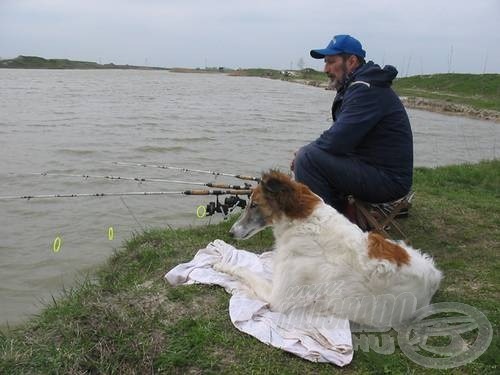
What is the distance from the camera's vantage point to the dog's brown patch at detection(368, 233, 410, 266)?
4.77 m

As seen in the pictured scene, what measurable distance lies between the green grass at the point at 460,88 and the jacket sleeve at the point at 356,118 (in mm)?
37506

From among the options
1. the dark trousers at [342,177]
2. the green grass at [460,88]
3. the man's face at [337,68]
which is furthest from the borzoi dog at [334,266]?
the green grass at [460,88]

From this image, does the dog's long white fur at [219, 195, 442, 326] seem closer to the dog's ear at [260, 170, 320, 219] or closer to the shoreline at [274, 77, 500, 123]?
the dog's ear at [260, 170, 320, 219]

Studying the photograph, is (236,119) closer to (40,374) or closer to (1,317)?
(1,317)

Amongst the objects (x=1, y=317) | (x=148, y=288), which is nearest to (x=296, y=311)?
(x=148, y=288)

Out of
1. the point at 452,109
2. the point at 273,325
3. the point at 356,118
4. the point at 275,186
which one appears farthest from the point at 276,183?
the point at 452,109

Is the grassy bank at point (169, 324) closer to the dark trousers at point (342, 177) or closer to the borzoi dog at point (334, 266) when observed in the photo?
the borzoi dog at point (334, 266)

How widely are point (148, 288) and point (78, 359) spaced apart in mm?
1630

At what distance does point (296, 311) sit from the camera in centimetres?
513

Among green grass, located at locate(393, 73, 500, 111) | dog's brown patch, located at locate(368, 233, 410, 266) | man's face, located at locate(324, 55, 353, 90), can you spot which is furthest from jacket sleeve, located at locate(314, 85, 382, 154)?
green grass, located at locate(393, 73, 500, 111)

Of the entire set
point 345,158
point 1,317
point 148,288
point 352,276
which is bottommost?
point 1,317

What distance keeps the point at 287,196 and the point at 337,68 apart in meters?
2.44

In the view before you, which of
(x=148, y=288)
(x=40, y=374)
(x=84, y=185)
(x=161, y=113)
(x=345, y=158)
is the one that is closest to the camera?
(x=40, y=374)

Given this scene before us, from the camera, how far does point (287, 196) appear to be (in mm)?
5035
